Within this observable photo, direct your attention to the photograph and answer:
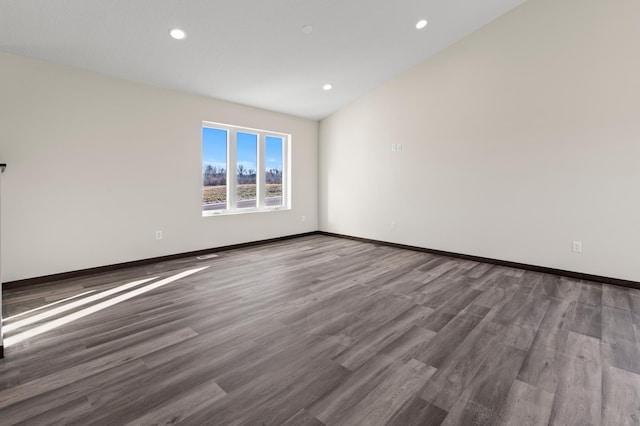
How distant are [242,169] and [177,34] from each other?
2439mm

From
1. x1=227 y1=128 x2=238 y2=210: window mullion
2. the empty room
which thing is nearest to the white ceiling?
the empty room

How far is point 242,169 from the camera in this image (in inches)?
207

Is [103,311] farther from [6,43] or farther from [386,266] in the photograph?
[386,266]

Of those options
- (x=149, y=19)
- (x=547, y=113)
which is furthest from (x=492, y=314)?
(x=149, y=19)

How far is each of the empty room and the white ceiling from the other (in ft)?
0.10

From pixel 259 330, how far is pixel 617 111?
436cm

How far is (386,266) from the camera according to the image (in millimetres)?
4012

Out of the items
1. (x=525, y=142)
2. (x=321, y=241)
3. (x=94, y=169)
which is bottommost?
(x=321, y=241)

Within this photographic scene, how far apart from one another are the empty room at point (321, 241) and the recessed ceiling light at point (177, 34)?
0.10 ft

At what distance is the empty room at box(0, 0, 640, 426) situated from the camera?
162 centimetres

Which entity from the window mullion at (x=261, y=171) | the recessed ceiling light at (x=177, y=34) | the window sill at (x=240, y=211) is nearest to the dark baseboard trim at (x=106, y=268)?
the window sill at (x=240, y=211)

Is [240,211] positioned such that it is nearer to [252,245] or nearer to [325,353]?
[252,245]

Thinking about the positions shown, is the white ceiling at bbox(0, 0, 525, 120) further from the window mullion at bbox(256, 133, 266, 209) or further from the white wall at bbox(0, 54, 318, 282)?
the window mullion at bbox(256, 133, 266, 209)

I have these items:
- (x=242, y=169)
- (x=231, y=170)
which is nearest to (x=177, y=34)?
(x=231, y=170)
